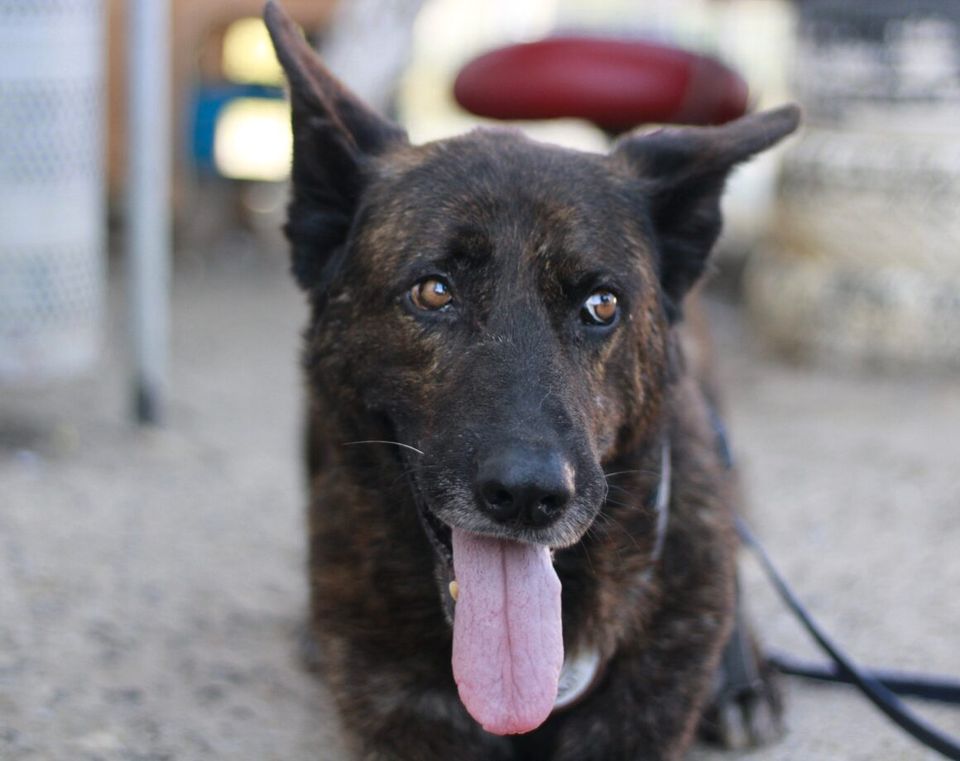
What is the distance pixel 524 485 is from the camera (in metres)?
2.18

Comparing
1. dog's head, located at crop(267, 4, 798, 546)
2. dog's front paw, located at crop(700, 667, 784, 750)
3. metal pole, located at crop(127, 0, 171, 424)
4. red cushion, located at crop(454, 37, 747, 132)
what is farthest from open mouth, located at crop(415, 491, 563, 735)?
red cushion, located at crop(454, 37, 747, 132)

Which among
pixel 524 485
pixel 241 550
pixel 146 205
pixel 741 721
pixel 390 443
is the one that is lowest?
pixel 241 550

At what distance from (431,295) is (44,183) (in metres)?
2.37

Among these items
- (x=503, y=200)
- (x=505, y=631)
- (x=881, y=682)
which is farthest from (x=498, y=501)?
(x=881, y=682)

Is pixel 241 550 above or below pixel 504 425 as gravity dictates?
below

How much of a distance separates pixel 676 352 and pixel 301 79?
0.98m

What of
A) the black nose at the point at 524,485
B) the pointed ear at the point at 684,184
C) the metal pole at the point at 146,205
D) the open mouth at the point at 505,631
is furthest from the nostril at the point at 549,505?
the metal pole at the point at 146,205

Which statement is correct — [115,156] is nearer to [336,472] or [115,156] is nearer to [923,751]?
[336,472]

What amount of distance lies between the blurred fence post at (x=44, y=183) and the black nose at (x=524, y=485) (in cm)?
270

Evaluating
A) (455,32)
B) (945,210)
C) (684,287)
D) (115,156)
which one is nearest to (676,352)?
(684,287)

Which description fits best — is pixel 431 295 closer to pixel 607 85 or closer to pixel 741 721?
pixel 741 721

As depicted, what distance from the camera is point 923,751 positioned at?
2.88 m

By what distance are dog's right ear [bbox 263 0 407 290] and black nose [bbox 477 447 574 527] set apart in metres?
0.76

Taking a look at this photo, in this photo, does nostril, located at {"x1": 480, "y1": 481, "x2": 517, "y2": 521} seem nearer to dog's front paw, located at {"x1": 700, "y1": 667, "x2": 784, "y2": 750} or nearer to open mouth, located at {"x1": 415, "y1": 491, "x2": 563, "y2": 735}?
open mouth, located at {"x1": 415, "y1": 491, "x2": 563, "y2": 735}
